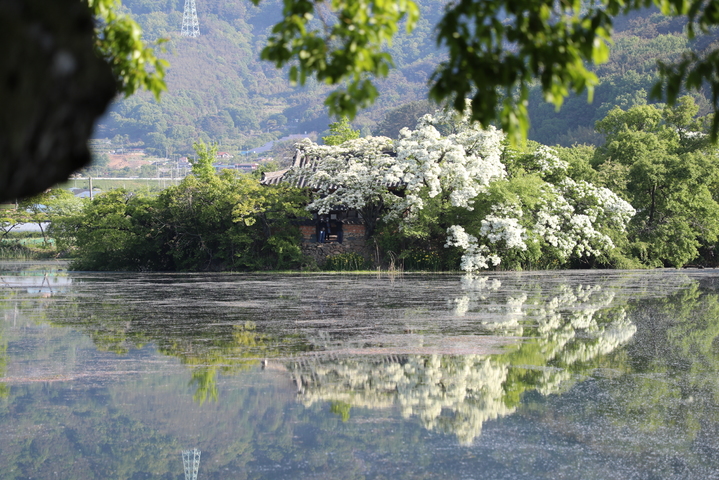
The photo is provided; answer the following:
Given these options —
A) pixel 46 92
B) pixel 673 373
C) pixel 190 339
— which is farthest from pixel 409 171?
pixel 46 92

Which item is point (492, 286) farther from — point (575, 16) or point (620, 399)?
point (575, 16)

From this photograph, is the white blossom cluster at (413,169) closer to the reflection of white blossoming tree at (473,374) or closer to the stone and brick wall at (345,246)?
the stone and brick wall at (345,246)

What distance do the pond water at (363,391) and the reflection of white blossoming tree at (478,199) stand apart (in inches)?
398

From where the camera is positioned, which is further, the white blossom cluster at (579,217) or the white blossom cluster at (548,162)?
the white blossom cluster at (548,162)

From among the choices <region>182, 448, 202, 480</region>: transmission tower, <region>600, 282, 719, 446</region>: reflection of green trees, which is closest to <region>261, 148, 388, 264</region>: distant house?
<region>600, 282, 719, 446</region>: reflection of green trees

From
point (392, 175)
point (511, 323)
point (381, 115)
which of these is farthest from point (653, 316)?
point (381, 115)

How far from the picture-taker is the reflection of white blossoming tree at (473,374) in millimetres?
6391

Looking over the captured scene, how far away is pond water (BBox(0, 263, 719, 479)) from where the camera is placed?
509cm

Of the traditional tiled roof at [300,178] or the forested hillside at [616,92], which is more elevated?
the forested hillside at [616,92]

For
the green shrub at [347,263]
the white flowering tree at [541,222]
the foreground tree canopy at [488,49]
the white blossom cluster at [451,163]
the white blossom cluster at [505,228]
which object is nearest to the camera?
the foreground tree canopy at [488,49]

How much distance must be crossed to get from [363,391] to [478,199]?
18.4 meters

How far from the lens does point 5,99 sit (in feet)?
6.70

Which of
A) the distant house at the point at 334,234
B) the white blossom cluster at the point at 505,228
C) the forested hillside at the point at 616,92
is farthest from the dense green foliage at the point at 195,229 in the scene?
the forested hillside at the point at 616,92

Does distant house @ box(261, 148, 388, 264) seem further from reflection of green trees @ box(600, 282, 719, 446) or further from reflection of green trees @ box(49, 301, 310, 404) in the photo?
reflection of green trees @ box(600, 282, 719, 446)
